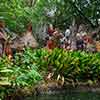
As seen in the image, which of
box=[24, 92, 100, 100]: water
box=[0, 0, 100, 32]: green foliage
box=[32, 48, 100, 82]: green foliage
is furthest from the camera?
box=[0, 0, 100, 32]: green foliage

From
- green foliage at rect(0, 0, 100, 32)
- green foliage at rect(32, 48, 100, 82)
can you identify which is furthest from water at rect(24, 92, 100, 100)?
green foliage at rect(0, 0, 100, 32)

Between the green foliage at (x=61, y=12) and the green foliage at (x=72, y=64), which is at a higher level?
the green foliage at (x=61, y=12)

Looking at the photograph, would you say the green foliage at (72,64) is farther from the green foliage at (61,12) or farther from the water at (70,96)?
the green foliage at (61,12)

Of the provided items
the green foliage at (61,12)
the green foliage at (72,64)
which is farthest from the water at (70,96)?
the green foliage at (61,12)

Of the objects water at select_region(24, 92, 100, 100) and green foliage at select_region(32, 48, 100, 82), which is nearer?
water at select_region(24, 92, 100, 100)

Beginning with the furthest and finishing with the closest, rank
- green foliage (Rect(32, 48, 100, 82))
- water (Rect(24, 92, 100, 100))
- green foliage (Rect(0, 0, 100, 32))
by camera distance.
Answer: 1. green foliage (Rect(0, 0, 100, 32))
2. green foliage (Rect(32, 48, 100, 82))
3. water (Rect(24, 92, 100, 100))

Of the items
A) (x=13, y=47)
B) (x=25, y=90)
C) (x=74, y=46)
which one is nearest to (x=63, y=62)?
(x=13, y=47)

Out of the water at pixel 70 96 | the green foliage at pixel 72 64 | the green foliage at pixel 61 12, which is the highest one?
the green foliage at pixel 61 12

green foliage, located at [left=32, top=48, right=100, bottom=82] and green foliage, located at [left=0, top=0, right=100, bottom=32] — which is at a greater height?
green foliage, located at [left=0, top=0, right=100, bottom=32]

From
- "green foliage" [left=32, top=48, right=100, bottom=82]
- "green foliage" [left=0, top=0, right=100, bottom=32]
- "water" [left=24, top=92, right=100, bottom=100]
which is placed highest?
"green foliage" [left=0, top=0, right=100, bottom=32]

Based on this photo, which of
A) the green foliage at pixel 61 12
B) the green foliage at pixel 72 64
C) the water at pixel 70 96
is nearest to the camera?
the water at pixel 70 96

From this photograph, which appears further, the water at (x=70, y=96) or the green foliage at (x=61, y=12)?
the green foliage at (x=61, y=12)

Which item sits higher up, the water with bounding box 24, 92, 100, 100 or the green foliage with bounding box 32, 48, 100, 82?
the green foliage with bounding box 32, 48, 100, 82

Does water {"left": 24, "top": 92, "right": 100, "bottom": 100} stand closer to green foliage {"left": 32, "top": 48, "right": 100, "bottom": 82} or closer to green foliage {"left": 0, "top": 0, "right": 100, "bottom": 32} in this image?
green foliage {"left": 32, "top": 48, "right": 100, "bottom": 82}
